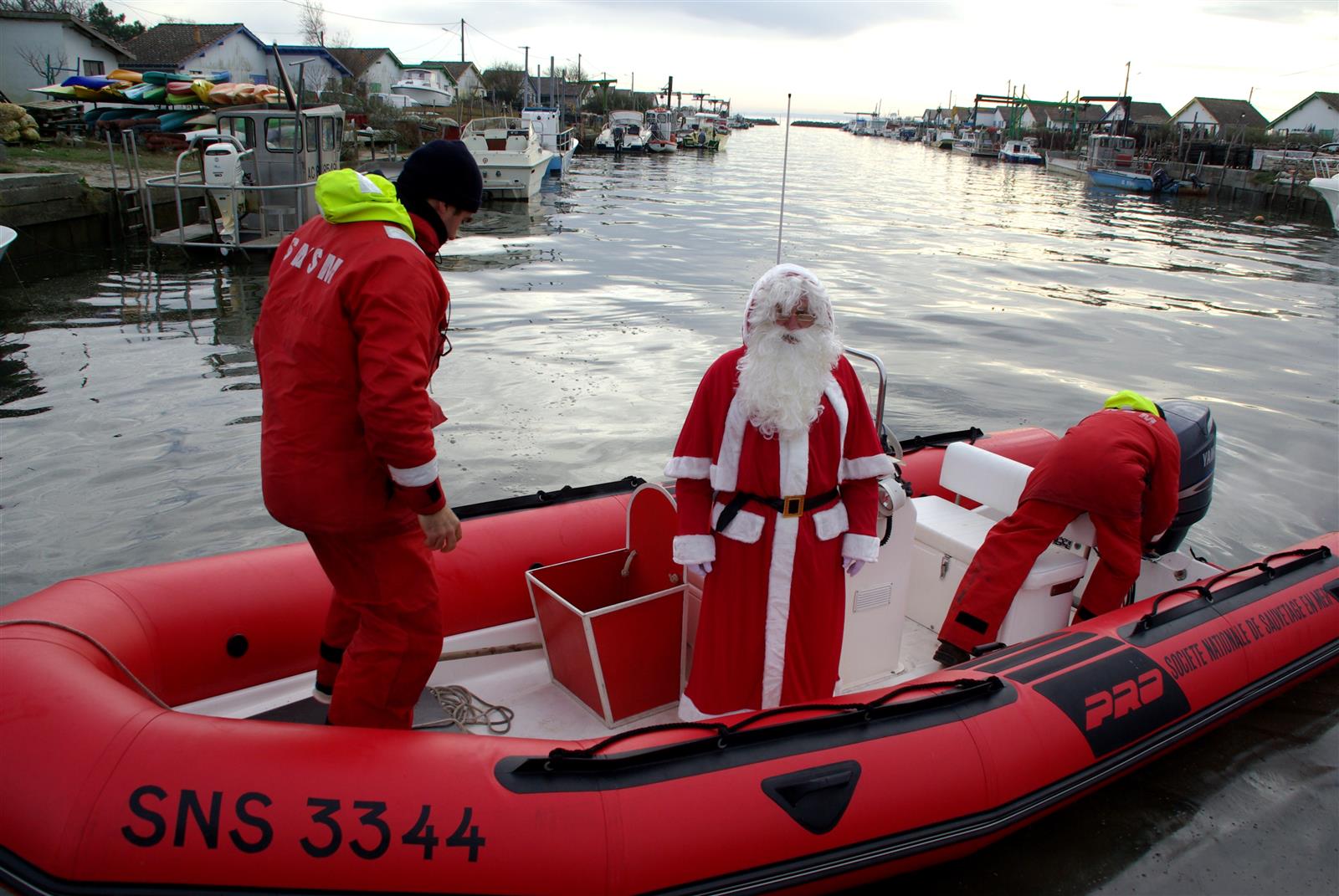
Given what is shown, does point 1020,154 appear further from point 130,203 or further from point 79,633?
point 79,633

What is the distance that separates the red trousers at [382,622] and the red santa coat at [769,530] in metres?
0.65

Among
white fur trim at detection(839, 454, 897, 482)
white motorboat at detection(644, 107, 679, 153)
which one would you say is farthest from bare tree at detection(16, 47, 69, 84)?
white fur trim at detection(839, 454, 897, 482)

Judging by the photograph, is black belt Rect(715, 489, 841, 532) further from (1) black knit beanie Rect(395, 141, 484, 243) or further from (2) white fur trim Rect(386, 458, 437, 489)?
(1) black knit beanie Rect(395, 141, 484, 243)

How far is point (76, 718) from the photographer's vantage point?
1938 millimetres

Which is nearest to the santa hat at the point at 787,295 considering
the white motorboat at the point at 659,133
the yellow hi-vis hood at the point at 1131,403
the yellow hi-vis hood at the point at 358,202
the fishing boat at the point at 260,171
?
the yellow hi-vis hood at the point at 358,202

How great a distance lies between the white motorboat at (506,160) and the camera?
21906 mm

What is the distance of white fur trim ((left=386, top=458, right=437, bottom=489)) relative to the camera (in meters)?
1.90

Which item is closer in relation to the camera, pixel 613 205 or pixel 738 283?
pixel 738 283

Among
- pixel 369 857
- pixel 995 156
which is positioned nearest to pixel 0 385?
pixel 369 857

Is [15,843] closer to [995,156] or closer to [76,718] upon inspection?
[76,718]

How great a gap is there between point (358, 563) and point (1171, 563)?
3187mm

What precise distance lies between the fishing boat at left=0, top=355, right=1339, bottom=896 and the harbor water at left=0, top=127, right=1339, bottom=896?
42cm

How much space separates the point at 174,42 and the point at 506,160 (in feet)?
73.4

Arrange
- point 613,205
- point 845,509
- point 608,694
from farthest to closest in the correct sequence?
point 613,205 → point 608,694 → point 845,509
